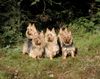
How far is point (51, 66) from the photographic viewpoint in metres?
8.49

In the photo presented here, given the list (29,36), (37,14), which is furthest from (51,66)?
(37,14)

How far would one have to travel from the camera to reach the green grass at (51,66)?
26.6 feet

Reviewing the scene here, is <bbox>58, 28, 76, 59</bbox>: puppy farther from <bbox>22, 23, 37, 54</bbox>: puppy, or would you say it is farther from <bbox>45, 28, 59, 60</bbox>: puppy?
<bbox>22, 23, 37, 54</bbox>: puppy

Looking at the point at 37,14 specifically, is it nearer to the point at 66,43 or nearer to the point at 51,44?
the point at 51,44

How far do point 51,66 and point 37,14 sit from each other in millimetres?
3407

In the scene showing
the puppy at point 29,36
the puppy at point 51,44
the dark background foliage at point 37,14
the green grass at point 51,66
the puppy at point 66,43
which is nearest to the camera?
the green grass at point 51,66

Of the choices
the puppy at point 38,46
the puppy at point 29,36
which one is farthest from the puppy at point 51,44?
the puppy at point 29,36

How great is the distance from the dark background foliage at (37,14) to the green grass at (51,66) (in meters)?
1.11

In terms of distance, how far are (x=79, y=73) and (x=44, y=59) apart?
3.45 ft

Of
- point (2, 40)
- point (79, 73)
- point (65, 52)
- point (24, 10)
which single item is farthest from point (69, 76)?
point (24, 10)

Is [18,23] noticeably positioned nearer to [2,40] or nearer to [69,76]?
Answer: [2,40]

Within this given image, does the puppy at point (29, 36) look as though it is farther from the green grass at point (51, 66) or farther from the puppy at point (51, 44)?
the puppy at point (51, 44)

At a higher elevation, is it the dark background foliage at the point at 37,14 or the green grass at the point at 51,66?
the dark background foliage at the point at 37,14

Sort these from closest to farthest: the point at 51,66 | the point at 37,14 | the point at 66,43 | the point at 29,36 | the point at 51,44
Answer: the point at 51,66, the point at 66,43, the point at 51,44, the point at 29,36, the point at 37,14
